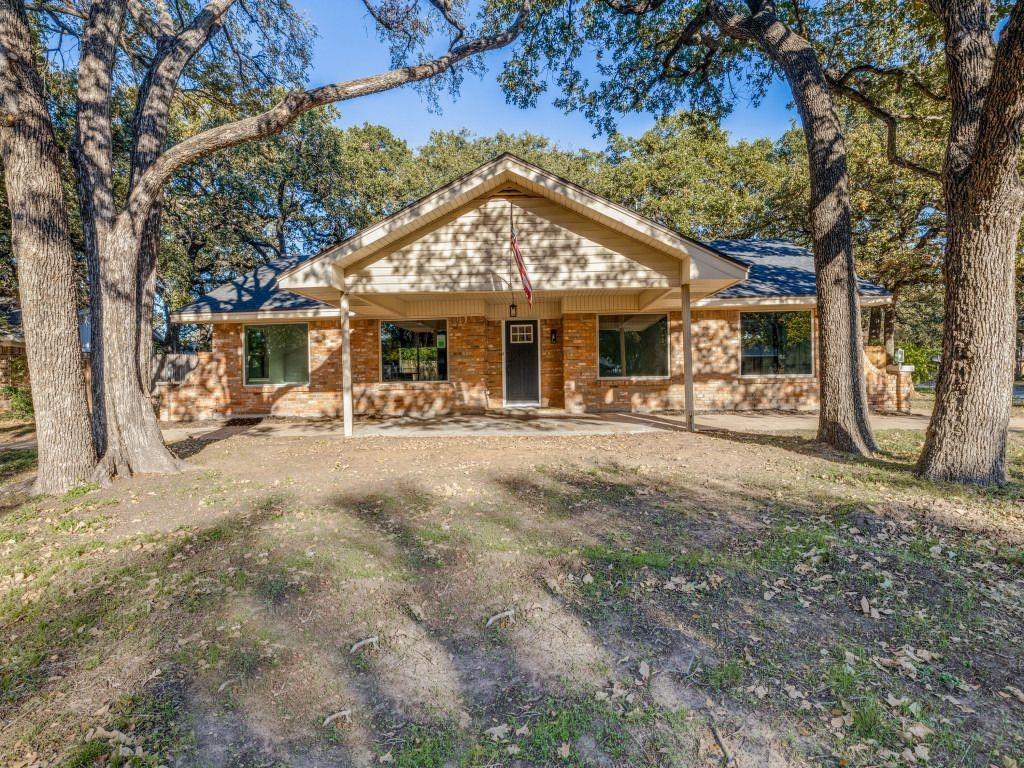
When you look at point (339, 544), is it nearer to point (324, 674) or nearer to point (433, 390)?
point (324, 674)

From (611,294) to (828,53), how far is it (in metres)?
6.22

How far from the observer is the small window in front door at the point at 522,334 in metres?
11.8

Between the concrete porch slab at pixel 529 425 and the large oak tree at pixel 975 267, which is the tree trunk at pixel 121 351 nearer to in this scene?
the concrete porch slab at pixel 529 425

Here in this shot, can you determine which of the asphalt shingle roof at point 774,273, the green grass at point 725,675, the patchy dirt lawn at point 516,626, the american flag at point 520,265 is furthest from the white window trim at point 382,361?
the green grass at point 725,675

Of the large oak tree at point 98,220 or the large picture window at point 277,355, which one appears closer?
the large oak tree at point 98,220

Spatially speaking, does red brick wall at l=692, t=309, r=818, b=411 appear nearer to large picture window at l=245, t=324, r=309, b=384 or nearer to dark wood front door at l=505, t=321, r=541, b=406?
dark wood front door at l=505, t=321, r=541, b=406

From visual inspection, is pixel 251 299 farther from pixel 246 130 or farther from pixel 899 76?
pixel 899 76

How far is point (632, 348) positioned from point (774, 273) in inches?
165

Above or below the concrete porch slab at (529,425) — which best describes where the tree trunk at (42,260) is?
above

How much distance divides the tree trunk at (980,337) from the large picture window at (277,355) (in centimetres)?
1183

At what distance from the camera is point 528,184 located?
7.64 metres

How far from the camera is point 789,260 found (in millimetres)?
12883

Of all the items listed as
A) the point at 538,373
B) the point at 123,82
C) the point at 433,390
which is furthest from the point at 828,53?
the point at 123,82

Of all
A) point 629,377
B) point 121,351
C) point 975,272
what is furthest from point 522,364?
point 975,272
